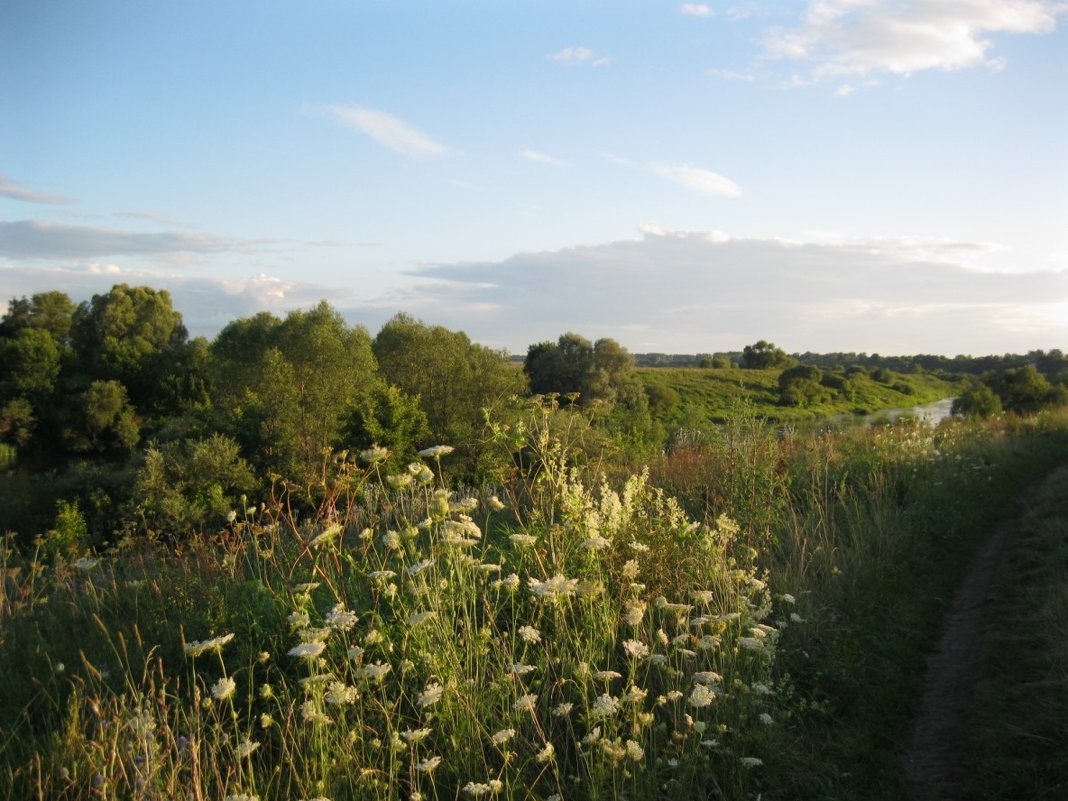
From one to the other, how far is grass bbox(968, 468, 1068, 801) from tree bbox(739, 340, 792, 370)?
62.8 m

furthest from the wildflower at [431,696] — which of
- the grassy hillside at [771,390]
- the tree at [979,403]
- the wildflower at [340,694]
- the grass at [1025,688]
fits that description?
the grassy hillside at [771,390]

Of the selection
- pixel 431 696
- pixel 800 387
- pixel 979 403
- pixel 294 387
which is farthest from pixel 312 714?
pixel 800 387

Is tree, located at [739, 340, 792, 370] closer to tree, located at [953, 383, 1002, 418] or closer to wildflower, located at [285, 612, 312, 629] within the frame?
tree, located at [953, 383, 1002, 418]

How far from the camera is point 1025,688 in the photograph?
5.27m

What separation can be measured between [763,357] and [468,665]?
7113 cm

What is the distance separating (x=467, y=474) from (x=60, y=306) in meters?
54.9

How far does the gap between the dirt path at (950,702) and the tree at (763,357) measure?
207ft

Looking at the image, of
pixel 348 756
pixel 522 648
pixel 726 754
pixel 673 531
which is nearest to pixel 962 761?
pixel 726 754

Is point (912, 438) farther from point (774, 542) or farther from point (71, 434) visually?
point (71, 434)

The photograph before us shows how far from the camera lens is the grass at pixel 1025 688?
14.1ft

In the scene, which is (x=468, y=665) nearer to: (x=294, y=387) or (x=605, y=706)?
(x=605, y=706)

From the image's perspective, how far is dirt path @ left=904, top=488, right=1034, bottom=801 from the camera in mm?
4465

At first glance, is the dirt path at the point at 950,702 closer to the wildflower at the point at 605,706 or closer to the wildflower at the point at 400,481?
the wildflower at the point at 605,706

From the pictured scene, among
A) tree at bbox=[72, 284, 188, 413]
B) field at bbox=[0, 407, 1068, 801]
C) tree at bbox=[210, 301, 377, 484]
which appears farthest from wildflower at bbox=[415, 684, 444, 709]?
tree at bbox=[72, 284, 188, 413]
